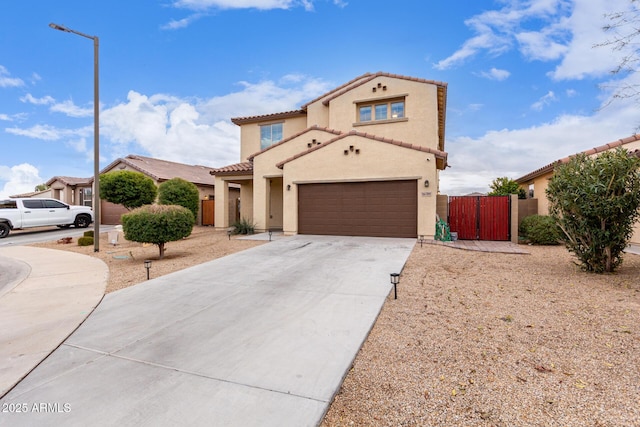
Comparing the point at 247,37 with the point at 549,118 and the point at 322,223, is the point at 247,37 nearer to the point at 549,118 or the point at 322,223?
the point at 322,223

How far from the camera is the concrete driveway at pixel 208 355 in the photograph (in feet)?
7.96

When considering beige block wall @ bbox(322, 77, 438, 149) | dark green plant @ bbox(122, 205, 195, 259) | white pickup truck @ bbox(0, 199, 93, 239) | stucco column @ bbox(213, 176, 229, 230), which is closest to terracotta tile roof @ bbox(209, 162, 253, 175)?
stucco column @ bbox(213, 176, 229, 230)

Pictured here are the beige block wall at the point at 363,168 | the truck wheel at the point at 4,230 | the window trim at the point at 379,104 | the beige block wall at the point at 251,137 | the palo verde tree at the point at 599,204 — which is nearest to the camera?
the palo verde tree at the point at 599,204

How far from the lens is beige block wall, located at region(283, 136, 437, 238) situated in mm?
11875

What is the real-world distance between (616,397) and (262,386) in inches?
122

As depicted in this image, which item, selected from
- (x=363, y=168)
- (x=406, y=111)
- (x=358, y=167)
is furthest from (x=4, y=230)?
(x=406, y=111)

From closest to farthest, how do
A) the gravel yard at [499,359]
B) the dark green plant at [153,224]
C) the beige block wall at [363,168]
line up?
the gravel yard at [499,359]
the dark green plant at [153,224]
the beige block wall at [363,168]

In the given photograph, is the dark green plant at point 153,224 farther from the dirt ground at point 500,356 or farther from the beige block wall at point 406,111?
the beige block wall at point 406,111

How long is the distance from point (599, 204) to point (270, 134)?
1614 cm

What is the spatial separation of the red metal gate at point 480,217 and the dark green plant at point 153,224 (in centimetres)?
1131

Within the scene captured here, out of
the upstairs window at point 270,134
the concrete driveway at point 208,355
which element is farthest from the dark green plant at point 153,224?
the upstairs window at point 270,134

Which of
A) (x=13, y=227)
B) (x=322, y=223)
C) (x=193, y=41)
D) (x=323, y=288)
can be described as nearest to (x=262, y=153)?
(x=322, y=223)

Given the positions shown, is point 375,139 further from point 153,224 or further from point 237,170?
point 153,224

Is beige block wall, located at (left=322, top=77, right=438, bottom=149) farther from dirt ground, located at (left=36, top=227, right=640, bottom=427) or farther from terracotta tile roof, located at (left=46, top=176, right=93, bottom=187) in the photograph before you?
terracotta tile roof, located at (left=46, top=176, right=93, bottom=187)
